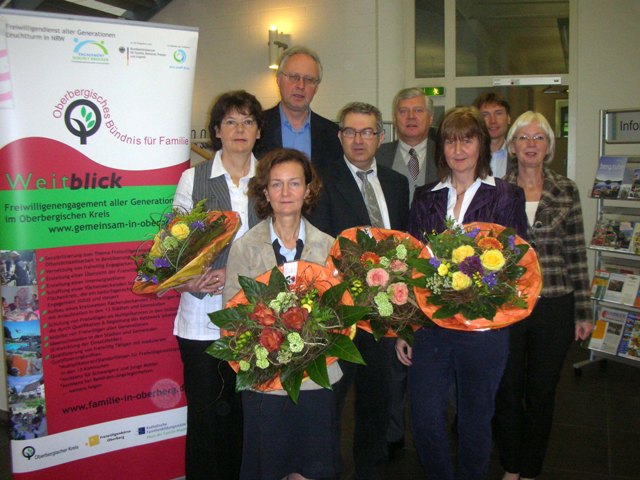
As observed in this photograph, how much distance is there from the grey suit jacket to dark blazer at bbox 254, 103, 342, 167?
0.91 m

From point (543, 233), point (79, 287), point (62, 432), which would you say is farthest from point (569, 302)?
point (62, 432)

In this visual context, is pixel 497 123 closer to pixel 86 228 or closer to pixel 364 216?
pixel 364 216

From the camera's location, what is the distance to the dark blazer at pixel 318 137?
3096 millimetres

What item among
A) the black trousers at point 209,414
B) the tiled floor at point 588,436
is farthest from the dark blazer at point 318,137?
the tiled floor at point 588,436

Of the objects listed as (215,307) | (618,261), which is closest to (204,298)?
(215,307)

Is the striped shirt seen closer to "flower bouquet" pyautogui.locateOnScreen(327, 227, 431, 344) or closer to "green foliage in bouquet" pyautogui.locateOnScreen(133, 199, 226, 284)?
"flower bouquet" pyautogui.locateOnScreen(327, 227, 431, 344)

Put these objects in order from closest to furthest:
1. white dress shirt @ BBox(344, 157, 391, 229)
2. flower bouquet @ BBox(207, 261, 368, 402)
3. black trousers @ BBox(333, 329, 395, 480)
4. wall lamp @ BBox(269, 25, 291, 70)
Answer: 1. flower bouquet @ BBox(207, 261, 368, 402)
2. black trousers @ BBox(333, 329, 395, 480)
3. white dress shirt @ BBox(344, 157, 391, 229)
4. wall lamp @ BBox(269, 25, 291, 70)

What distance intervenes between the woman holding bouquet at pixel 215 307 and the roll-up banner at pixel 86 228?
0.30m

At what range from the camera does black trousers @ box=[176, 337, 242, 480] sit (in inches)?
96.4

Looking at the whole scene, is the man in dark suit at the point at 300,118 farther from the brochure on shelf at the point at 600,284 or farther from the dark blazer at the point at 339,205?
the brochure on shelf at the point at 600,284

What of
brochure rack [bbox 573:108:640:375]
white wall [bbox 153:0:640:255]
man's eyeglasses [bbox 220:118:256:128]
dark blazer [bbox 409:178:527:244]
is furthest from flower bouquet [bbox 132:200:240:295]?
white wall [bbox 153:0:640:255]

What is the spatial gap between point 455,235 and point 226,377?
119cm

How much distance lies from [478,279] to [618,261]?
12.4 feet

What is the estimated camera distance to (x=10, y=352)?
8.02 ft
